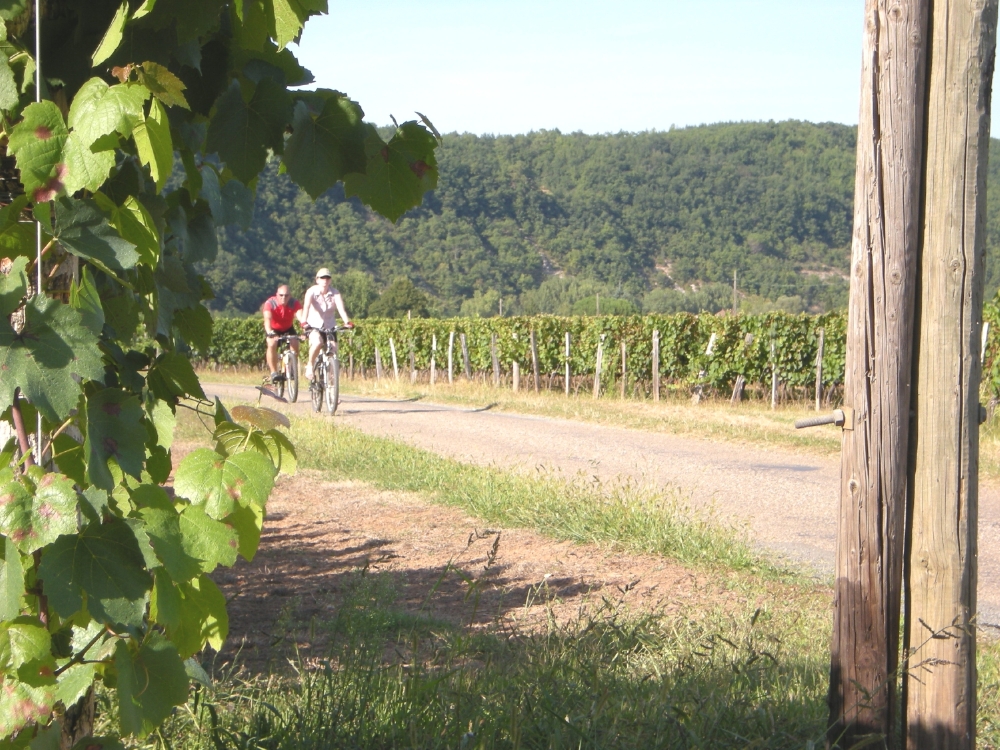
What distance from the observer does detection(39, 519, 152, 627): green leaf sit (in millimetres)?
1143

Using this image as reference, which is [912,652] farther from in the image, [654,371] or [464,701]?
[654,371]

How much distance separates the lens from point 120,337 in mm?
1541

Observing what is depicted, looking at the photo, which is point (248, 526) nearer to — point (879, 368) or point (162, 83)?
point (162, 83)

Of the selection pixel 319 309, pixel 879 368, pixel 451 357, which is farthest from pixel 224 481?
pixel 451 357

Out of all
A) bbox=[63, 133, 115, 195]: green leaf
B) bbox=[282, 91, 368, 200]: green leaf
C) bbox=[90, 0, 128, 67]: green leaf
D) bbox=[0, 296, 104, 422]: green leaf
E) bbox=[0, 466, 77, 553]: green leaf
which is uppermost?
bbox=[90, 0, 128, 67]: green leaf

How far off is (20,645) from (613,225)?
386 ft

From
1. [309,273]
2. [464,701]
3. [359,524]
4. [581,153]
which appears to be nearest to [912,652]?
[464,701]

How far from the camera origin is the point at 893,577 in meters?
2.44

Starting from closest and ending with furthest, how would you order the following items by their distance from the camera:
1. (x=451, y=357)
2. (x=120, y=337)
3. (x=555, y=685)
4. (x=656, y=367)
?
1. (x=120, y=337)
2. (x=555, y=685)
3. (x=656, y=367)
4. (x=451, y=357)

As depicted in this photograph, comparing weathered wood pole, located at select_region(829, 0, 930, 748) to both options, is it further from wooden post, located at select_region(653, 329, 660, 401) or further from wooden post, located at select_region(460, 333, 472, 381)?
wooden post, located at select_region(460, 333, 472, 381)

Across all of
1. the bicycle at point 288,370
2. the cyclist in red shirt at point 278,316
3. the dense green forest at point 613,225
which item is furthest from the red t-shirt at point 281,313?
the dense green forest at point 613,225

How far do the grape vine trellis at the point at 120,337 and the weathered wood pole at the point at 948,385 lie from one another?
1.38 meters

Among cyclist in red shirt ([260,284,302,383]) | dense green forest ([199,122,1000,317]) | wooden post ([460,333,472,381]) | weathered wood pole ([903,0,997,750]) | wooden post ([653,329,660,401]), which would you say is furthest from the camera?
dense green forest ([199,122,1000,317])

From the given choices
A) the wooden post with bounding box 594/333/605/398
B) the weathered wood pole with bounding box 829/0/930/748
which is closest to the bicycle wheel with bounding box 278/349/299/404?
the wooden post with bounding box 594/333/605/398
